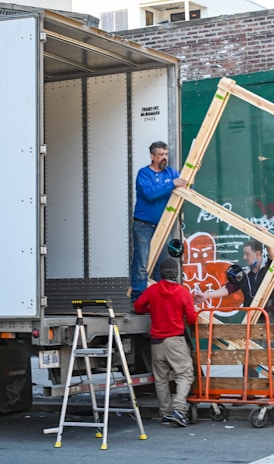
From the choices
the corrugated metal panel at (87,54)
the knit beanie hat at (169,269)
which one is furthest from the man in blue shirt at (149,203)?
the corrugated metal panel at (87,54)

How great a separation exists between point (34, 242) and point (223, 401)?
2.71m

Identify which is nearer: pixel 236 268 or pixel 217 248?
pixel 236 268

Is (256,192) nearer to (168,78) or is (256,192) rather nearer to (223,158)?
(223,158)

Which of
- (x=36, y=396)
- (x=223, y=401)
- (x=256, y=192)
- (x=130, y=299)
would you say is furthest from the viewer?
(x=256, y=192)

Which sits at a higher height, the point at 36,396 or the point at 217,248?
the point at 217,248

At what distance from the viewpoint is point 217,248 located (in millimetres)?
15500

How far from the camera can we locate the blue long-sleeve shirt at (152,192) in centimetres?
1058

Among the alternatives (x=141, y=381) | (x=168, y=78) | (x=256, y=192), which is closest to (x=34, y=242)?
(x=141, y=381)

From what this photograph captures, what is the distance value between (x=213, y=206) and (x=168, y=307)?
119cm

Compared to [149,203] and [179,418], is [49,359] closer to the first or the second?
[179,418]

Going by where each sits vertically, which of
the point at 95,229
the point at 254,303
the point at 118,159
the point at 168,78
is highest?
the point at 168,78

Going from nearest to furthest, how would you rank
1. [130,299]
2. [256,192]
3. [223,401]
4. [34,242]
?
[34,242]
[223,401]
[130,299]
[256,192]

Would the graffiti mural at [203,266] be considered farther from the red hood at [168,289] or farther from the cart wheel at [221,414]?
the red hood at [168,289]

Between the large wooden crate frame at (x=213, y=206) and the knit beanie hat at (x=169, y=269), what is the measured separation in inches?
22.9
